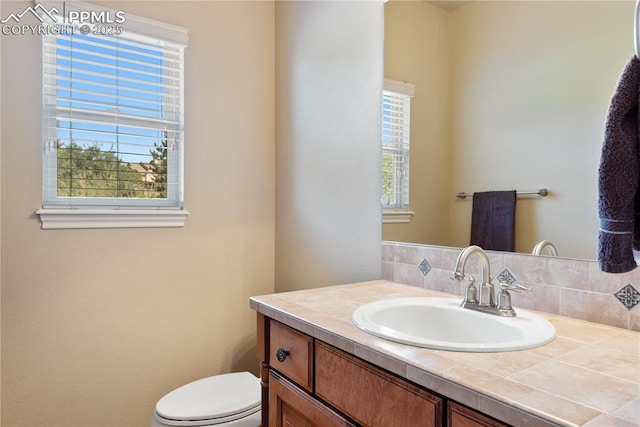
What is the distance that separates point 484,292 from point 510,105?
59cm

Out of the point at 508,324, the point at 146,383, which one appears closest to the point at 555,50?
the point at 508,324

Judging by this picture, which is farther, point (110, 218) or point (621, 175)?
point (110, 218)

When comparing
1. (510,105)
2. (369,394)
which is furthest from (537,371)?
(510,105)

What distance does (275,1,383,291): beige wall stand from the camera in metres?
1.66

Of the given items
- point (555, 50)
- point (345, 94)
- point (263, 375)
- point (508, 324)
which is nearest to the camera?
point (508, 324)

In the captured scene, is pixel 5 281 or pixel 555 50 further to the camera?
pixel 5 281

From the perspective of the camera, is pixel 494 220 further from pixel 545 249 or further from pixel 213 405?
pixel 213 405

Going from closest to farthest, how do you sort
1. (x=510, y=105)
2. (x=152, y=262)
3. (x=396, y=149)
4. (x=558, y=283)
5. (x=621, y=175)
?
(x=621, y=175)
(x=558, y=283)
(x=510, y=105)
(x=396, y=149)
(x=152, y=262)

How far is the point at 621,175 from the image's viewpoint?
0.61m

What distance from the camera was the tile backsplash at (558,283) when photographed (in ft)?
3.10

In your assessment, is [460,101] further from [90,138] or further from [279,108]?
[90,138]

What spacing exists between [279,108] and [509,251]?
1.52m

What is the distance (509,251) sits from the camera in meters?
1.19

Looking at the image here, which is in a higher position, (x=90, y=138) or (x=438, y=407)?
(x=90, y=138)
